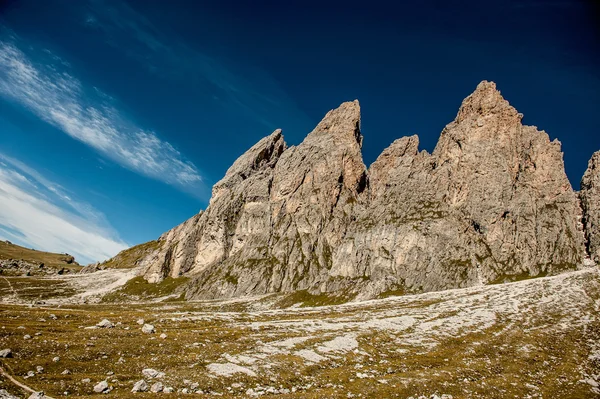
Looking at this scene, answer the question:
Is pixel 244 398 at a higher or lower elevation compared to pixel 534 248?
lower

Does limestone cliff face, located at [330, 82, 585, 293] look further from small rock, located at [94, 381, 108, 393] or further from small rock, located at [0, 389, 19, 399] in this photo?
small rock, located at [0, 389, 19, 399]

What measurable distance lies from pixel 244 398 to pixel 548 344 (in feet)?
149

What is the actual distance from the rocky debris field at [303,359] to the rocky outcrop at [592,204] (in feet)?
443

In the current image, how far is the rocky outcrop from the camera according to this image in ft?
531

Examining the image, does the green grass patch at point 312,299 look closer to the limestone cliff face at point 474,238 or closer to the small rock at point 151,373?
the limestone cliff face at point 474,238

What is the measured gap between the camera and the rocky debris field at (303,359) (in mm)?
26688

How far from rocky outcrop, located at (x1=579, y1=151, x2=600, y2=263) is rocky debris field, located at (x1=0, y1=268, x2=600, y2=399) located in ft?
443

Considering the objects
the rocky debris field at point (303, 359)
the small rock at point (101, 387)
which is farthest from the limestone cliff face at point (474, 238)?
the small rock at point (101, 387)

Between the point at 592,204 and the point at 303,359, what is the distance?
20498 cm

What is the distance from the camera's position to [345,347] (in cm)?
4244

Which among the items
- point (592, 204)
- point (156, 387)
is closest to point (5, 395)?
point (156, 387)

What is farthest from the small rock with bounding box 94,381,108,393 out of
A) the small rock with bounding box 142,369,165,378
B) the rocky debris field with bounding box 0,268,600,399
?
the small rock with bounding box 142,369,165,378

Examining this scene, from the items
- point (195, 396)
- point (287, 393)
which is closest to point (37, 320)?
point (195, 396)

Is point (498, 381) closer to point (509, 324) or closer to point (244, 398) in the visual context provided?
point (244, 398)
